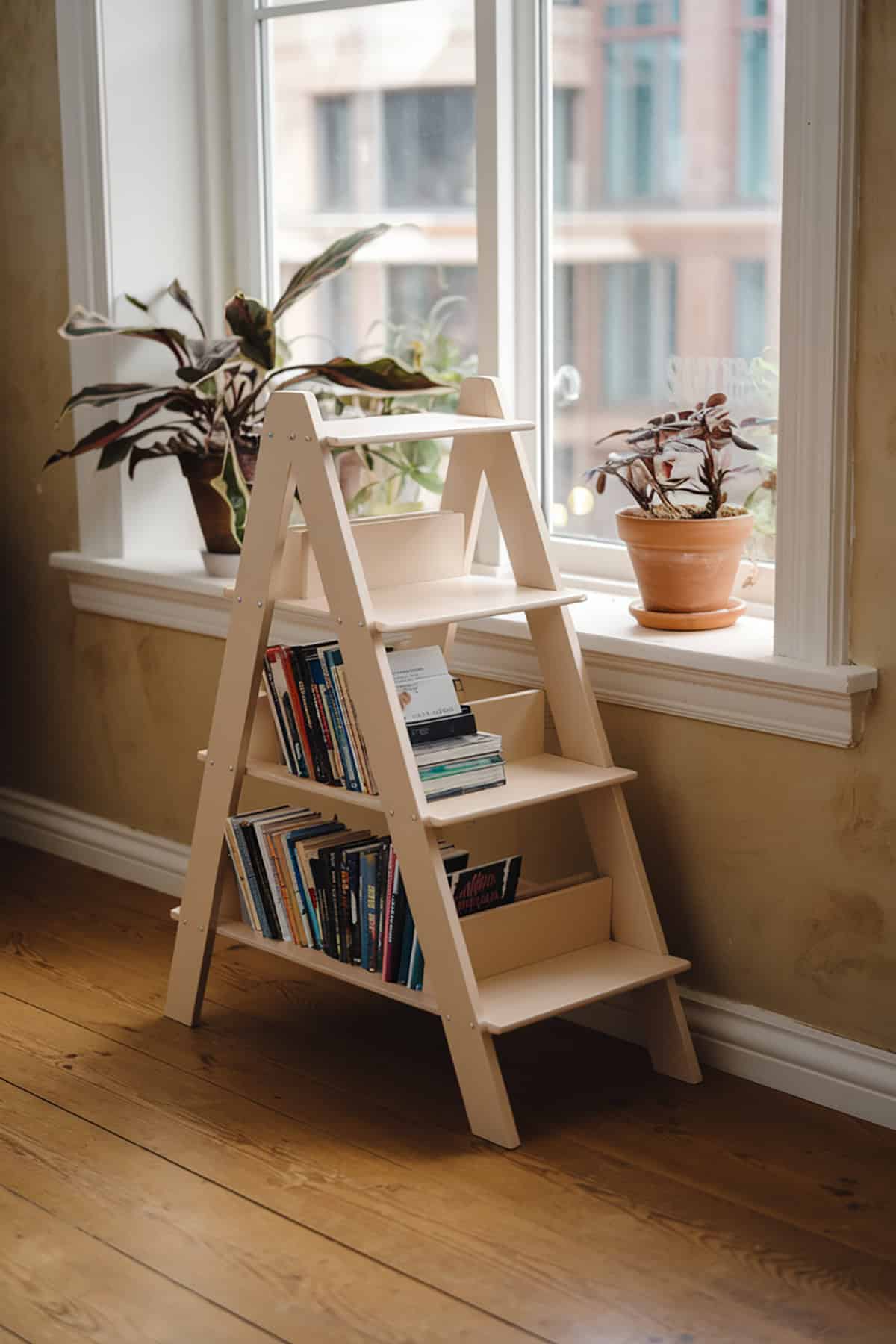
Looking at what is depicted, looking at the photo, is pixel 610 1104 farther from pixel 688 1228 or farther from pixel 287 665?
pixel 287 665

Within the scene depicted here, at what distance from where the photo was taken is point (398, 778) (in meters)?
2.29

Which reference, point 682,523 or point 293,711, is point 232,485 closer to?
point 293,711

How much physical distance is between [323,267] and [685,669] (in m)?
1.11

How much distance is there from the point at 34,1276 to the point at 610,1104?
881mm

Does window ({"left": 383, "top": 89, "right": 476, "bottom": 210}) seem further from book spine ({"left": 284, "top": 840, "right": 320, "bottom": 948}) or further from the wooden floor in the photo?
the wooden floor

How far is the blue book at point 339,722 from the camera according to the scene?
7.93ft

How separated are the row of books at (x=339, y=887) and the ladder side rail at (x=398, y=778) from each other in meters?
0.07

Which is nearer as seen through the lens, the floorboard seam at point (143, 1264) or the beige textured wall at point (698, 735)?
the floorboard seam at point (143, 1264)

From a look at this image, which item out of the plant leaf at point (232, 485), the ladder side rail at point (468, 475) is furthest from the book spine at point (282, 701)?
the plant leaf at point (232, 485)

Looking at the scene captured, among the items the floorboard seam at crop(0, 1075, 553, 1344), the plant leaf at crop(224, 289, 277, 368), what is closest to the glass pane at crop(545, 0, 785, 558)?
the plant leaf at crop(224, 289, 277, 368)

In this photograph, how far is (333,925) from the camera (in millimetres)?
2539

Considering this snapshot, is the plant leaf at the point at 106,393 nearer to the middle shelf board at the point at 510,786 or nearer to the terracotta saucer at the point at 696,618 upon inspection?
the middle shelf board at the point at 510,786

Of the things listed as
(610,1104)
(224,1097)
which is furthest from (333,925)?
(610,1104)

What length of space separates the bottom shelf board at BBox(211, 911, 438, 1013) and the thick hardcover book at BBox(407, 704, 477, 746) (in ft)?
1.21
